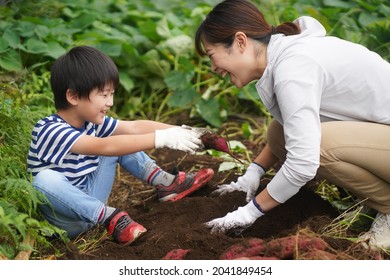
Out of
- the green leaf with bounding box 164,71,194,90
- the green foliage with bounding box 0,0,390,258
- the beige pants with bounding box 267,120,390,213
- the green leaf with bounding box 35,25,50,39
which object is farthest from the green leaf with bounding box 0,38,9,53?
the beige pants with bounding box 267,120,390,213

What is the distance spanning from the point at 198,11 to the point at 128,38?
2.57ft

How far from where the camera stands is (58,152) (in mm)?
3113

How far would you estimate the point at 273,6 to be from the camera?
215 inches

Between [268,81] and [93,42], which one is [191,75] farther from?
[268,81]

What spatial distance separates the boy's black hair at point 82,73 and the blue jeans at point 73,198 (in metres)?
0.37

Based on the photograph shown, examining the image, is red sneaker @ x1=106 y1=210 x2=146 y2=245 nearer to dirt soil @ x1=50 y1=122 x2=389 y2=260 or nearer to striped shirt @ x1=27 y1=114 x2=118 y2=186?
dirt soil @ x1=50 y1=122 x2=389 y2=260

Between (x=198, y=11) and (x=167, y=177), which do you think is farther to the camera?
(x=198, y=11)

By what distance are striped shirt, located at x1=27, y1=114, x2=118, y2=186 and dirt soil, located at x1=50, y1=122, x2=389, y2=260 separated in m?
0.30

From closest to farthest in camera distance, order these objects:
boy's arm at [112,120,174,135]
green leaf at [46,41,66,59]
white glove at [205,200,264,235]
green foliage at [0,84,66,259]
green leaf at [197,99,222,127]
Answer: green foliage at [0,84,66,259]
white glove at [205,200,264,235]
boy's arm at [112,120,174,135]
green leaf at [46,41,66,59]
green leaf at [197,99,222,127]

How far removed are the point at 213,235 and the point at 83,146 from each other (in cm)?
70

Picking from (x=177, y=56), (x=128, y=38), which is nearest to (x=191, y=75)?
(x=177, y=56)

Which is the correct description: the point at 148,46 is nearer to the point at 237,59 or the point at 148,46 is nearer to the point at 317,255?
the point at 237,59

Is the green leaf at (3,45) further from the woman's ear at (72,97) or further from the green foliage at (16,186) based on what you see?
the woman's ear at (72,97)

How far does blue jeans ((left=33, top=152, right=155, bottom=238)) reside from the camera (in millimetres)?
3037
